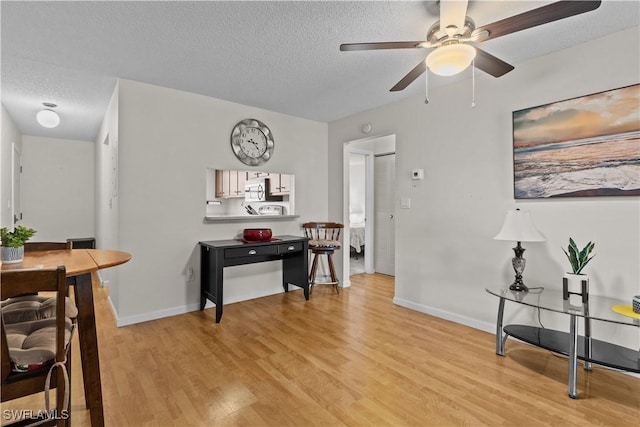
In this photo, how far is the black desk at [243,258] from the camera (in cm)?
309

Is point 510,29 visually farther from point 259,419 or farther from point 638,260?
point 259,419

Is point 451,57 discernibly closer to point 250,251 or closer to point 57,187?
point 250,251

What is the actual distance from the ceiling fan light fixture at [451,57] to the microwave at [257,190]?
2553 mm

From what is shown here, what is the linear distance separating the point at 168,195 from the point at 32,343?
2.17m

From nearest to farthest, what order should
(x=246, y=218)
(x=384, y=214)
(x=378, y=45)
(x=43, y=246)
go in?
1. (x=378, y=45)
2. (x=43, y=246)
3. (x=246, y=218)
4. (x=384, y=214)

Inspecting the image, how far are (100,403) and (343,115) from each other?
12.3 ft

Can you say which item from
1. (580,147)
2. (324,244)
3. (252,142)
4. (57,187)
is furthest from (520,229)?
(57,187)

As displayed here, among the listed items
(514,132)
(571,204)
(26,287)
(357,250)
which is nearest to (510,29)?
(514,132)

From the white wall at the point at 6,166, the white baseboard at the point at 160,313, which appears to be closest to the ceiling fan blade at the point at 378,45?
the white baseboard at the point at 160,313

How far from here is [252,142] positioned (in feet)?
12.6

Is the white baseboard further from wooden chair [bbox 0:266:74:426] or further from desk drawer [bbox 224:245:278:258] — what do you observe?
wooden chair [bbox 0:266:74:426]

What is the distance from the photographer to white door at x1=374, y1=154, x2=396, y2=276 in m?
5.21

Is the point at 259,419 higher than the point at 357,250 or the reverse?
the reverse

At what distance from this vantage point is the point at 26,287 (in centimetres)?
104
